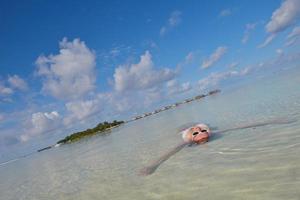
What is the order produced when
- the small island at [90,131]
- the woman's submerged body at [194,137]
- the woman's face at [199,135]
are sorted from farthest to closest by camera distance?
the small island at [90,131], the woman's face at [199,135], the woman's submerged body at [194,137]

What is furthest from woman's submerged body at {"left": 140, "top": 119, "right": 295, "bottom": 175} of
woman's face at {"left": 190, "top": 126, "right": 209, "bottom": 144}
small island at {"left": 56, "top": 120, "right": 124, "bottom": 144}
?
small island at {"left": 56, "top": 120, "right": 124, "bottom": 144}

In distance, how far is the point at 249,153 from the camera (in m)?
12.3

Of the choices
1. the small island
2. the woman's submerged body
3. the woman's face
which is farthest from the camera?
the small island

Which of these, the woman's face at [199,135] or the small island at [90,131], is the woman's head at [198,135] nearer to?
the woman's face at [199,135]

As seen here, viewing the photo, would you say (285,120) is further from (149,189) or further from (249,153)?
(149,189)

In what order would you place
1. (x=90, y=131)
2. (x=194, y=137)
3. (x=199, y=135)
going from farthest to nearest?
(x=90, y=131) → (x=194, y=137) → (x=199, y=135)

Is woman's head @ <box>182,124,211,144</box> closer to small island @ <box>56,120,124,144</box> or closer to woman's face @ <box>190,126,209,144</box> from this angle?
woman's face @ <box>190,126,209,144</box>

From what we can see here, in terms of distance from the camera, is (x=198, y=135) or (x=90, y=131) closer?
(x=198, y=135)

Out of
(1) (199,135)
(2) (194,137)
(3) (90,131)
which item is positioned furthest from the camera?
(3) (90,131)

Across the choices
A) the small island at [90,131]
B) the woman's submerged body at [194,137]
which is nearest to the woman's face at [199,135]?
the woman's submerged body at [194,137]

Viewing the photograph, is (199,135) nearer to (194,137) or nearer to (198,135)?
(198,135)

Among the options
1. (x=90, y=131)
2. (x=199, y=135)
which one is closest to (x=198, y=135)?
(x=199, y=135)

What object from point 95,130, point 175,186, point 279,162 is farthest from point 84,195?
point 95,130

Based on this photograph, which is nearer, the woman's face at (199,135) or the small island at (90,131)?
the woman's face at (199,135)
